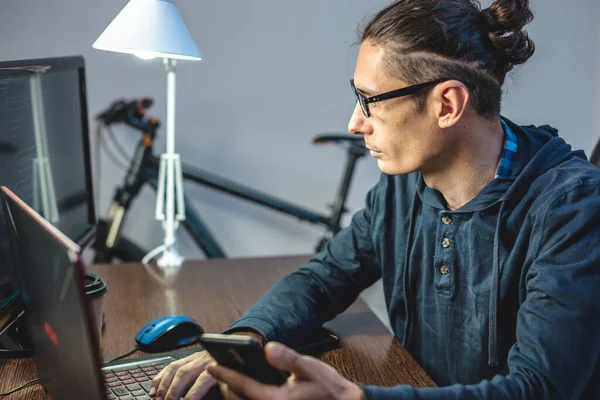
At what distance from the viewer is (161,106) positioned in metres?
2.92

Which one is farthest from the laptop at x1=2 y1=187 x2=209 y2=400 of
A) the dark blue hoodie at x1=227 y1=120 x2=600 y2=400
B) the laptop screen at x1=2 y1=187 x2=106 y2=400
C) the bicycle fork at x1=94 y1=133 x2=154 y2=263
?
the bicycle fork at x1=94 y1=133 x2=154 y2=263

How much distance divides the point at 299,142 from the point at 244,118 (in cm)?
27

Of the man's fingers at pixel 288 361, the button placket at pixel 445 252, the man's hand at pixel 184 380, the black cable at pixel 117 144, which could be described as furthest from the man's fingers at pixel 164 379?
the black cable at pixel 117 144

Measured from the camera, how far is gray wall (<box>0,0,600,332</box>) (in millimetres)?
2811

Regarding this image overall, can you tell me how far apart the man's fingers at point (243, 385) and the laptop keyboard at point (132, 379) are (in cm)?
22

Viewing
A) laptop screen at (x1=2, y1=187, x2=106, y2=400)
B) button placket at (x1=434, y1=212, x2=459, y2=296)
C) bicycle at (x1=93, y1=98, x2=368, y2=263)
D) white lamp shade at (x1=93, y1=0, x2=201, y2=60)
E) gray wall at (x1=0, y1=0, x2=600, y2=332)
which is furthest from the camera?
gray wall at (x1=0, y1=0, x2=600, y2=332)

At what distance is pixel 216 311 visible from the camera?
139 cm

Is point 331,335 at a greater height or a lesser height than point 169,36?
lesser

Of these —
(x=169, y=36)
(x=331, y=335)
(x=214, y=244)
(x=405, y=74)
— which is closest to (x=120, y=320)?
(x=331, y=335)

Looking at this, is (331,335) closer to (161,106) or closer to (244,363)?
(244,363)

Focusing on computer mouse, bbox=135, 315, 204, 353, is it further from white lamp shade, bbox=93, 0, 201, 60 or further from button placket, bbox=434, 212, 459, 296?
white lamp shade, bbox=93, 0, 201, 60

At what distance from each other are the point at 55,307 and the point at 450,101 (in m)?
0.71

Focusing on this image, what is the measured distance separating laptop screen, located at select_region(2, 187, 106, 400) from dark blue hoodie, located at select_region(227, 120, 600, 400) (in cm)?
33

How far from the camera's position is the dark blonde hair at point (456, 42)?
114 cm
